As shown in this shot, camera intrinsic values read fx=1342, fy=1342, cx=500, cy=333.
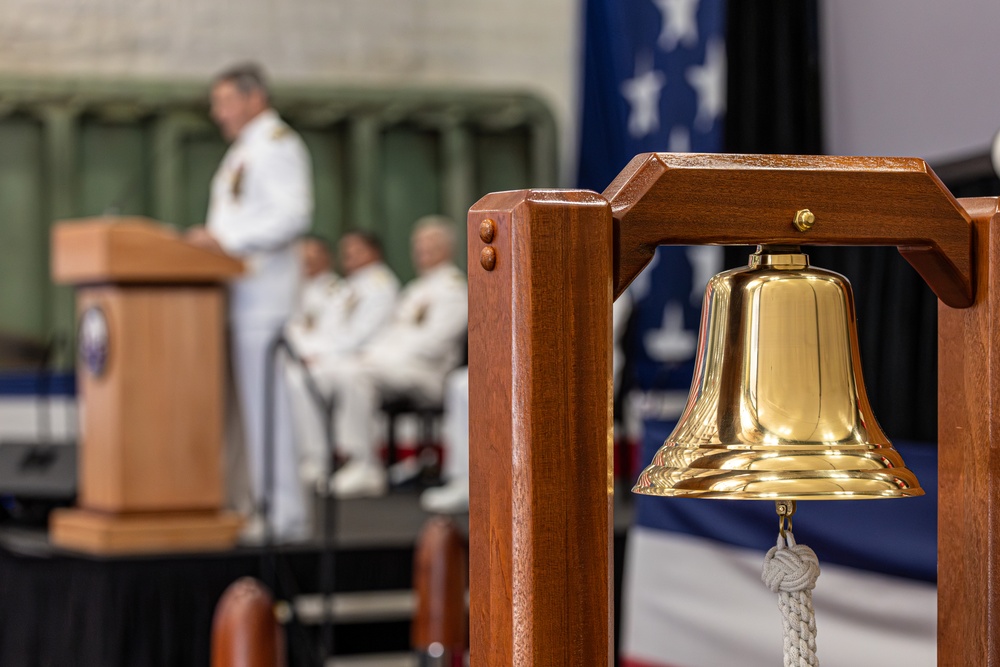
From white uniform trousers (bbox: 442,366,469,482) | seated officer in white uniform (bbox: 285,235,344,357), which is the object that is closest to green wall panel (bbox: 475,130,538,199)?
seated officer in white uniform (bbox: 285,235,344,357)

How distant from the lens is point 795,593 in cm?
98

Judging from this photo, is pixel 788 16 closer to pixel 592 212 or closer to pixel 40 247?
pixel 592 212

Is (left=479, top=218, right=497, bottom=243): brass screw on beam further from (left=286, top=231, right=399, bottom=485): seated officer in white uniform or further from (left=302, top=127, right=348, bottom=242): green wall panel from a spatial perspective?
(left=302, top=127, right=348, bottom=242): green wall panel

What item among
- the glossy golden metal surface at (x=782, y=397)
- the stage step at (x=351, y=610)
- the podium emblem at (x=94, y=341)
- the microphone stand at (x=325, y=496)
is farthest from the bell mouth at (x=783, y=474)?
the podium emblem at (x=94, y=341)

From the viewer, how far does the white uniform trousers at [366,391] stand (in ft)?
21.2

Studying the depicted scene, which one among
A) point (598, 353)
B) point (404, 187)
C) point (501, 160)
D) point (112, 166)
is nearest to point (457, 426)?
point (404, 187)

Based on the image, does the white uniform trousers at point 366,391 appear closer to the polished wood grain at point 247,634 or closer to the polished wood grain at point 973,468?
the polished wood grain at point 247,634

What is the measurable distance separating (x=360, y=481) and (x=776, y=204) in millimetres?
5584

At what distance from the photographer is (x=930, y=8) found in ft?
8.77

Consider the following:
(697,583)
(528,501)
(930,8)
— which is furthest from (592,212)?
(930,8)

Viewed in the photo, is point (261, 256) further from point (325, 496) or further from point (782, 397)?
point (782, 397)

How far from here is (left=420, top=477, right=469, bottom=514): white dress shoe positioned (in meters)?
5.38

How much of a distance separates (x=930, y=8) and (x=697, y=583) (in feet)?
4.21

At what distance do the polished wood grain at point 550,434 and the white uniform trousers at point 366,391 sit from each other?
18.3 ft
